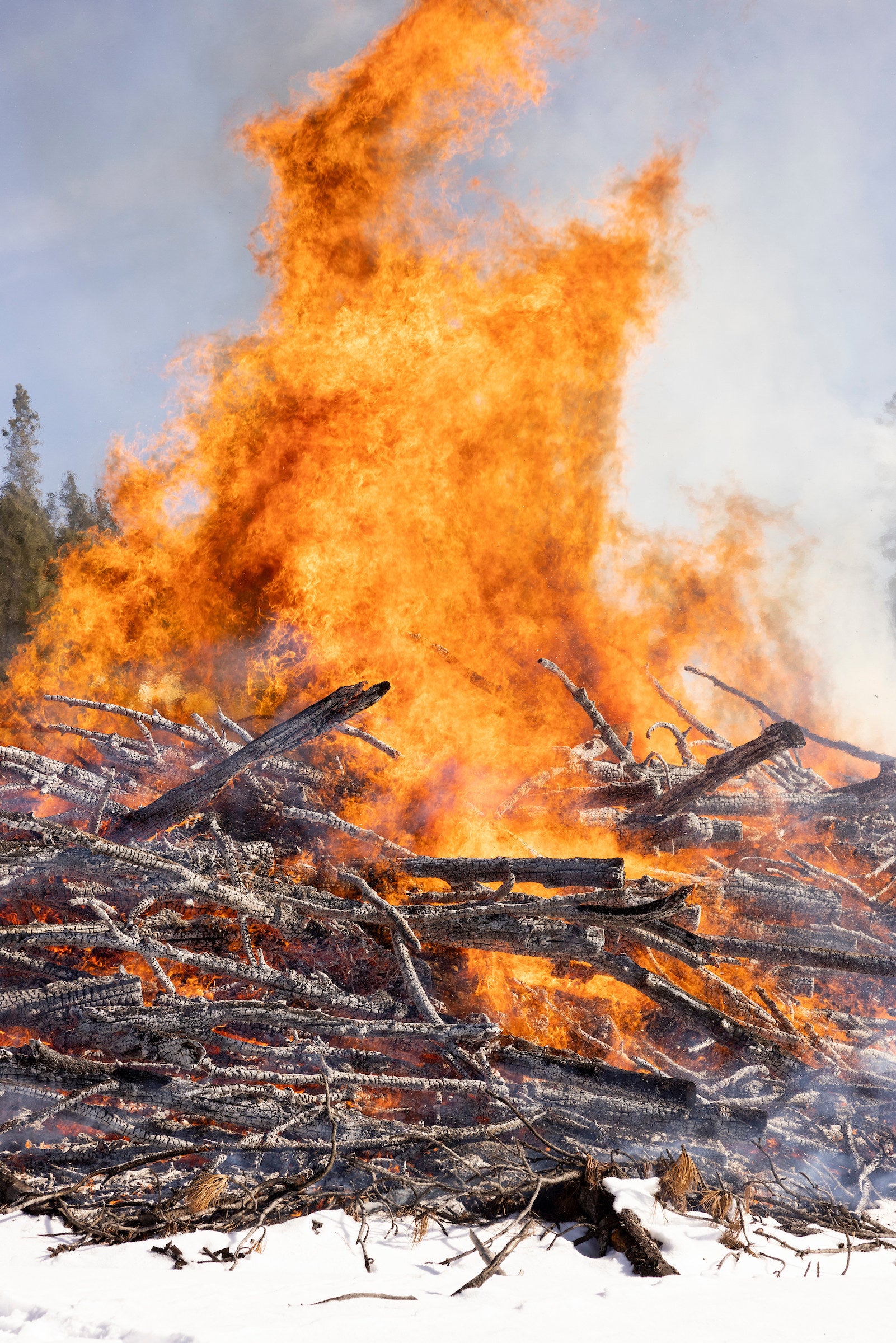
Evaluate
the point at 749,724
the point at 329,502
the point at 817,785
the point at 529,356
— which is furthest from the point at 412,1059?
the point at 749,724

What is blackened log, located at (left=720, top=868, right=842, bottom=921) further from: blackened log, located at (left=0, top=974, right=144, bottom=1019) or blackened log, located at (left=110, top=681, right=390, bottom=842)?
blackened log, located at (left=0, top=974, right=144, bottom=1019)

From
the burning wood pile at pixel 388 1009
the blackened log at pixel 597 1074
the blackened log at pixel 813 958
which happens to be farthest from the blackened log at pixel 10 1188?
the blackened log at pixel 813 958

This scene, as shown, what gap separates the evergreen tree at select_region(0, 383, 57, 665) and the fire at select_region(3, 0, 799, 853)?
361 cm

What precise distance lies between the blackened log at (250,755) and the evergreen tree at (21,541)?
7420 millimetres

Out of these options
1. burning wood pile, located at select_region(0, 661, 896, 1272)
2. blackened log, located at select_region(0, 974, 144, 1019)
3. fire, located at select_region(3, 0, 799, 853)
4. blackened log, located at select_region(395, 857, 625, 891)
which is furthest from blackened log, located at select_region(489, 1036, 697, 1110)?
fire, located at select_region(3, 0, 799, 853)

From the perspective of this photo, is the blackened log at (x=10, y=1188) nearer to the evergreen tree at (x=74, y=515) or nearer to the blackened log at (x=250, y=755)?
the blackened log at (x=250, y=755)

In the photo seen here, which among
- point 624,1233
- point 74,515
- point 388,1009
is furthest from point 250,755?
point 74,515

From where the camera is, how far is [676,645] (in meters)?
9.92

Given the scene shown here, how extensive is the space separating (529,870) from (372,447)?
546 cm

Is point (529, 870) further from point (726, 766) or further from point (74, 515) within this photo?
point (74, 515)

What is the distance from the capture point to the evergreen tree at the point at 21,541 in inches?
470

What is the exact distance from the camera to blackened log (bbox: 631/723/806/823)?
3824 mm

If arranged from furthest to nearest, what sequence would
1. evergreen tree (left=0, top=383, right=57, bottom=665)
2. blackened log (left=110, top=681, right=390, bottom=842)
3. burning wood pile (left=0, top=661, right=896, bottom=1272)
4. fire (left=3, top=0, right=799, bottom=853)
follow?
evergreen tree (left=0, top=383, right=57, bottom=665)
fire (left=3, top=0, right=799, bottom=853)
blackened log (left=110, top=681, right=390, bottom=842)
burning wood pile (left=0, top=661, right=896, bottom=1272)

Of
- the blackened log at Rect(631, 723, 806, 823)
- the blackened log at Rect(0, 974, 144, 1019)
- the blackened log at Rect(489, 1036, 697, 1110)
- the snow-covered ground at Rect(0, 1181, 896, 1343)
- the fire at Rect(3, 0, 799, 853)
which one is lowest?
the snow-covered ground at Rect(0, 1181, 896, 1343)
